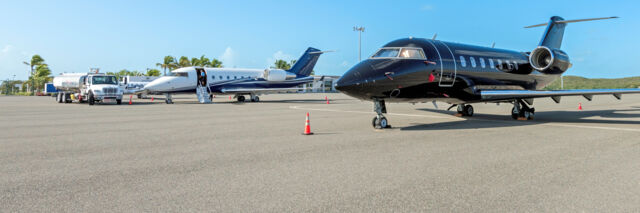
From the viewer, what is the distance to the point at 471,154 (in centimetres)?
652

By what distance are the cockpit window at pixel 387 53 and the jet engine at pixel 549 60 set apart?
6.13 metres

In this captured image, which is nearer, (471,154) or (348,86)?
(471,154)

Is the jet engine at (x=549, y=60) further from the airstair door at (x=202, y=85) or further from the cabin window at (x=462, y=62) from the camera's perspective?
the airstair door at (x=202, y=85)

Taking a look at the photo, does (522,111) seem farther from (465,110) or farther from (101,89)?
(101,89)

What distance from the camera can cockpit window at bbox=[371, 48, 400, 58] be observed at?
408 inches

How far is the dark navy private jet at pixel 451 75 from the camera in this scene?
388 inches

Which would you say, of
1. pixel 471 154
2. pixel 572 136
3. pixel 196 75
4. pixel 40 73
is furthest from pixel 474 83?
pixel 40 73

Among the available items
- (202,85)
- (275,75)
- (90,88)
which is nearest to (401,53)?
(202,85)

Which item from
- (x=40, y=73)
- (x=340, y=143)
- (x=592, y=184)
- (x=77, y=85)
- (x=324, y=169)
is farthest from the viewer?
(x=40, y=73)

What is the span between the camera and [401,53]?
1044 cm

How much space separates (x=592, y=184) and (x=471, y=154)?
2.11 m

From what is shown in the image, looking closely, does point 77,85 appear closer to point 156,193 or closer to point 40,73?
point 156,193

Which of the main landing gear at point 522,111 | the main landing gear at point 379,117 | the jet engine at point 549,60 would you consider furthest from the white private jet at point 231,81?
the main landing gear at point 522,111

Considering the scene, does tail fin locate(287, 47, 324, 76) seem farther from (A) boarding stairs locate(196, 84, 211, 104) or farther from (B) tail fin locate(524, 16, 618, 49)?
(B) tail fin locate(524, 16, 618, 49)
